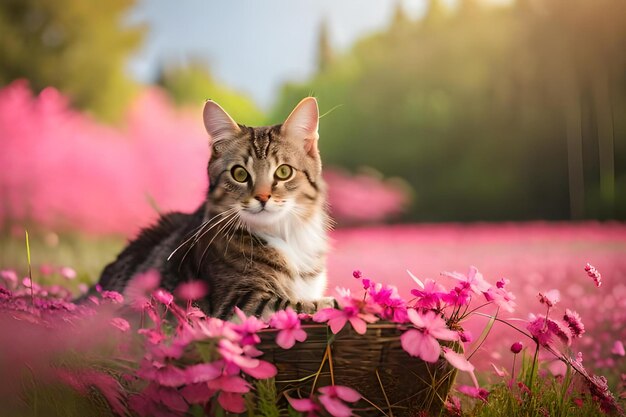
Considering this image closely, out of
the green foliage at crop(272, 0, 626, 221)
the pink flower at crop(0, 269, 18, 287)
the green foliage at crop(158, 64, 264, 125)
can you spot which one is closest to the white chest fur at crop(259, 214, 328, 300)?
the pink flower at crop(0, 269, 18, 287)

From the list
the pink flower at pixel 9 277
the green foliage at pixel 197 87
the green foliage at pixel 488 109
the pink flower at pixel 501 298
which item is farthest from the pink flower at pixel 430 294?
the green foliage at pixel 197 87

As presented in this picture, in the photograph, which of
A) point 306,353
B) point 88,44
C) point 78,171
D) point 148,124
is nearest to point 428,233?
point 148,124

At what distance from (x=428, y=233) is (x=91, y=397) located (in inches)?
179

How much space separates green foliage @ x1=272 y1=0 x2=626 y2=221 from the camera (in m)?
5.85

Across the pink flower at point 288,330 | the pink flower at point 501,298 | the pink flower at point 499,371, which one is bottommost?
the pink flower at point 499,371

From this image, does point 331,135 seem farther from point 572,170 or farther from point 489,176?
point 572,170

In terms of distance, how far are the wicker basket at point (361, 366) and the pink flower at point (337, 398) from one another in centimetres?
5

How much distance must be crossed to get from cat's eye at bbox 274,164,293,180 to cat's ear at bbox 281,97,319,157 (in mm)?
99

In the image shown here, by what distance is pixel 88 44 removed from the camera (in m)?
6.12

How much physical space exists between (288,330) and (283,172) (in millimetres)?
696

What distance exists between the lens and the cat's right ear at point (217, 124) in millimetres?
1939

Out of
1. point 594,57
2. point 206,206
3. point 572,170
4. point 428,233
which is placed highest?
point 594,57

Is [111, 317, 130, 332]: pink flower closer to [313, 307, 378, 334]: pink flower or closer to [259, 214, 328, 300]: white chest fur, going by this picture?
[313, 307, 378, 334]: pink flower

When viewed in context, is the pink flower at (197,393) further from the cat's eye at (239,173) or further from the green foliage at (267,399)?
the cat's eye at (239,173)
